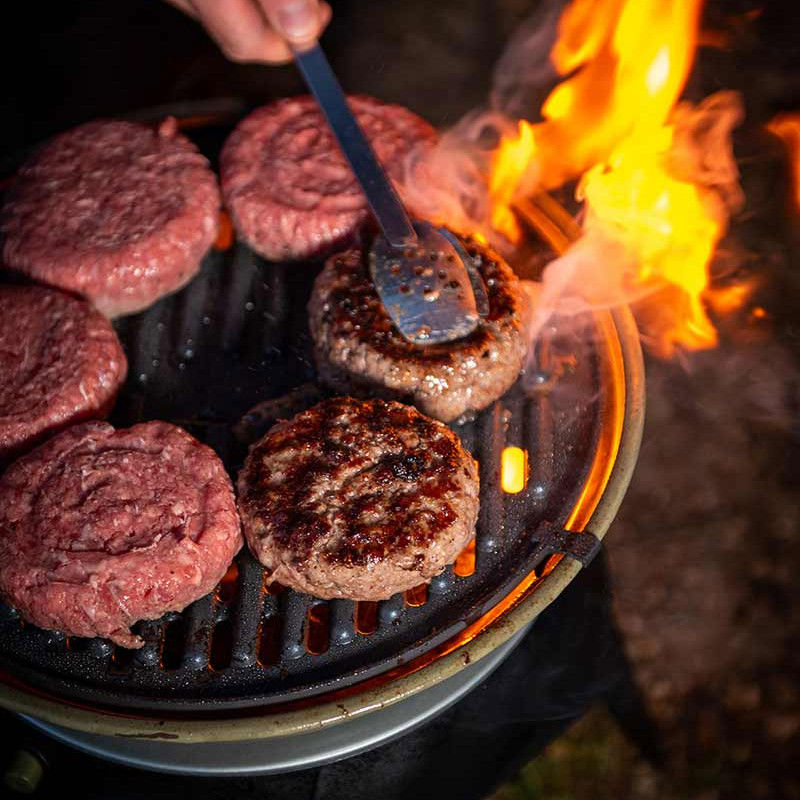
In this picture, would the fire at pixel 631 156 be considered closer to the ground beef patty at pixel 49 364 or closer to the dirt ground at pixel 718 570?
the dirt ground at pixel 718 570

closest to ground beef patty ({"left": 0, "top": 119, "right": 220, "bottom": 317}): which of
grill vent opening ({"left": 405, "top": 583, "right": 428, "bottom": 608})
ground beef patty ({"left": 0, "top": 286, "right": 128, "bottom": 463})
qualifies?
ground beef patty ({"left": 0, "top": 286, "right": 128, "bottom": 463})

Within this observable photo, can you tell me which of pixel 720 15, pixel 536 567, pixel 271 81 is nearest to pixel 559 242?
pixel 536 567

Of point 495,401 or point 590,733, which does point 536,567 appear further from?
point 590,733

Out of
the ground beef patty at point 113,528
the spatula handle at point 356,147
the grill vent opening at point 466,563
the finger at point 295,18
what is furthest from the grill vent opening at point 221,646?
the finger at point 295,18

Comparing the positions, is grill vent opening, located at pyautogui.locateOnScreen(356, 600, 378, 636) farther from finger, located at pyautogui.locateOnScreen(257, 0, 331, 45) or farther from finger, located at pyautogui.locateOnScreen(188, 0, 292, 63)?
finger, located at pyautogui.locateOnScreen(188, 0, 292, 63)

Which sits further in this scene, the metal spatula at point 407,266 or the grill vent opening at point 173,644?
the metal spatula at point 407,266

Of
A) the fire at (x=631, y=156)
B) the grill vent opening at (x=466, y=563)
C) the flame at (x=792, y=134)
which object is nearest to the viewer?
the grill vent opening at (x=466, y=563)
